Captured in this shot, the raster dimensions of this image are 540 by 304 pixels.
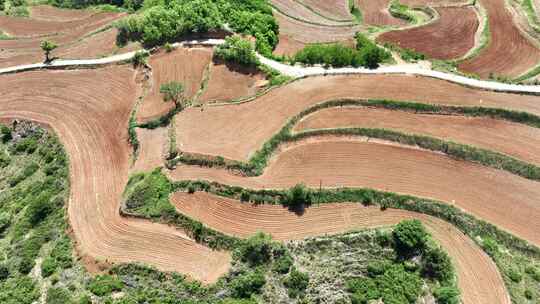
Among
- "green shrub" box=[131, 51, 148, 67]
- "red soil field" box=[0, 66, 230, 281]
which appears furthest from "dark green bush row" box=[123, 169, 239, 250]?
"green shrub" box=[131, 51, 148, 67]

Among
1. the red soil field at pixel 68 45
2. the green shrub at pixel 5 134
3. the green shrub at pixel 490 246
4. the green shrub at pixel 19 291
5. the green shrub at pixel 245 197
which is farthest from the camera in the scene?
the red soil field at pixel 68 45

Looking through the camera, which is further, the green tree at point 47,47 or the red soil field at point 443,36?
the red soil field at point 443,36

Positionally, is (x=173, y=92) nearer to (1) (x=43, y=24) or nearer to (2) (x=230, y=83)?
(2) (x=230, y=83)

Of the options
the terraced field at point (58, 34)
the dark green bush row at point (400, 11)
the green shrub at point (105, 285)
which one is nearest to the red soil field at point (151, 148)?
the green shrub at point (105, 285)

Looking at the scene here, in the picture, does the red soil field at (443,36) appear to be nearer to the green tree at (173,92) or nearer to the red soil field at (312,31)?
the red soil field at (312,31)

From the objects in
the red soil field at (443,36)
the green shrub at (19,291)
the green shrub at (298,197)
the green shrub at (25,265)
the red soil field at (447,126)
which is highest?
the red soil field at (443,36)

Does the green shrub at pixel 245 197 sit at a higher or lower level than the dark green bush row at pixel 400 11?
lower
